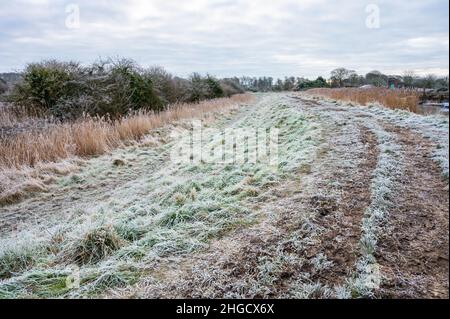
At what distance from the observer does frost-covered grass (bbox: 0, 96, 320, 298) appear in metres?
2.65

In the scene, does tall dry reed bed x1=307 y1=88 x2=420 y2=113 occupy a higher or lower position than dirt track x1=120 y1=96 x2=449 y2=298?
higher

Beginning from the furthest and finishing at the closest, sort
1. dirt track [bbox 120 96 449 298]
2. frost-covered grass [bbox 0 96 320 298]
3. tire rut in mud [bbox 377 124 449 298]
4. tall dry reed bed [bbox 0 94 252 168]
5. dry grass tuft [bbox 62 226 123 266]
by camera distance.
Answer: tall dry reed bed [bbox 0 94 252 168] → dry grass tuft [bbox 62 226 123 266] → frost-covered grass [bbox 0 96 320 298] → dirt track [bbox 120 96 449 298] → tire rut in mud [bbox 377 124 449 298]

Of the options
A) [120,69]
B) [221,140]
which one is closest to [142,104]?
[120,69]

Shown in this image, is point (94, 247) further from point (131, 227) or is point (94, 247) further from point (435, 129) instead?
point (435, 129)

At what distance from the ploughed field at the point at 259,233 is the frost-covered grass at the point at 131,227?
0.5 inches

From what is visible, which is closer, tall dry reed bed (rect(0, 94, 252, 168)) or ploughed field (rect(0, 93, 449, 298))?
ploughed field (rect(0, 93, 449, 298))

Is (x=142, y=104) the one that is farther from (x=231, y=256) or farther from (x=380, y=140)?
(x=231, y=256)

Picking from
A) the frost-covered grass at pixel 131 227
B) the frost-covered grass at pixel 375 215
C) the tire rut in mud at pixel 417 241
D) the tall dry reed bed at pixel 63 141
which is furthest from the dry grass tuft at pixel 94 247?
the tall dry reed bed at pixel 63 141

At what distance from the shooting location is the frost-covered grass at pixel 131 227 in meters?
2.65

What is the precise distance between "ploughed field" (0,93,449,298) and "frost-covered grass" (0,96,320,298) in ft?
0.04

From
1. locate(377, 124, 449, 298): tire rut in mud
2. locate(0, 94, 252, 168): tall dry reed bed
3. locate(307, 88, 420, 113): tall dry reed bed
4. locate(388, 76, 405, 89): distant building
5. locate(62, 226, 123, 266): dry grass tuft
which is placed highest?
locate(388, 76, 405, 89): distant building

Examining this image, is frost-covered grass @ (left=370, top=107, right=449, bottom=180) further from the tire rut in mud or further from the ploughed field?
the tire rut in mud

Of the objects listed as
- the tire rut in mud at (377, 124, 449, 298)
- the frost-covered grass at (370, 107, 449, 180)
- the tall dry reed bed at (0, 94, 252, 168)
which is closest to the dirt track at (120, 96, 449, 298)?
the tire rut in mud at (377, 124, 449, 298)

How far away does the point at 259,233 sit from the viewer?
2982mm
